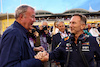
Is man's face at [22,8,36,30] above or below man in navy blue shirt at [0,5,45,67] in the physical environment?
above

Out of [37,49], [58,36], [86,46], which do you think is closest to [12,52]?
[37,49]

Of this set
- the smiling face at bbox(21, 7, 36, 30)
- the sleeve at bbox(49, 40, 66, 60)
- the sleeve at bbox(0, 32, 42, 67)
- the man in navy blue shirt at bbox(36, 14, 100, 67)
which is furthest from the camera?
the sleeve at bbox(49, 40, 66, 60)

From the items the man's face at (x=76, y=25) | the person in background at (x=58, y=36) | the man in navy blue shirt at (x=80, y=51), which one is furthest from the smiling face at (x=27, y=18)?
the person in background at (x=58, y=36)

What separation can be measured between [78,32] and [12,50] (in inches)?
57.1

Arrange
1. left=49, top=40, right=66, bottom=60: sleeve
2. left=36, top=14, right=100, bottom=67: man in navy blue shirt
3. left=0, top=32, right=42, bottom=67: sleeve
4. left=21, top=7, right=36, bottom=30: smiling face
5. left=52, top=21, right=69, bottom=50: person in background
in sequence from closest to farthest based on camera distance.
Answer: left=0, top=32, right=42, bottom=67: sleeve
left=21, top=7, right=36, bottom=30: smiling face
left=36, top=14, right=100, bottom=67: man in navy blue shirt
left=49, top=40, right=66, bottom=60: sleeve
left=52, top=21, right=69, bottom=50: person in background

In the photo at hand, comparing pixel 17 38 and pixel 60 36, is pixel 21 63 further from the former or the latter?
pixel 60 36

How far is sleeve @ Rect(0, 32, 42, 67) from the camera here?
3.56 feet

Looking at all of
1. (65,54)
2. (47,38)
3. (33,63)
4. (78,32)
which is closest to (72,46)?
(65,54)

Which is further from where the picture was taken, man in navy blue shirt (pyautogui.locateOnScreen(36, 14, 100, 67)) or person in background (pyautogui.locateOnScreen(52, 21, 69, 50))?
person in background (pyautogui.locateOnScreen(52, 21, 69, 50))

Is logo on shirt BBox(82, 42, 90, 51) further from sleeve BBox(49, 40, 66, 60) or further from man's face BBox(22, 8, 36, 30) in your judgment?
man's face BBox(22, 8, 36, 30)

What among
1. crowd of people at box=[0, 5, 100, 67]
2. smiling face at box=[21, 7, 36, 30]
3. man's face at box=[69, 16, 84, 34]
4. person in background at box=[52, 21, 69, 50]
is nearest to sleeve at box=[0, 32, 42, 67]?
crowd of people at box=[0, 5, 100, 67]

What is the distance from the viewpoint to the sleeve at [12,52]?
109cm

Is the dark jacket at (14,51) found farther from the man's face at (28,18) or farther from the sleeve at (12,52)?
the man's face at (28,18)

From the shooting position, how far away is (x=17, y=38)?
3.90 feet
